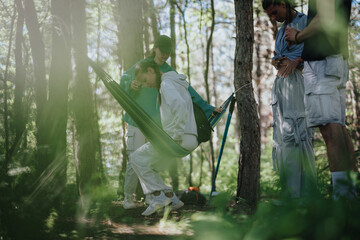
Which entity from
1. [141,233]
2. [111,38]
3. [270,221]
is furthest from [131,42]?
[111,38]

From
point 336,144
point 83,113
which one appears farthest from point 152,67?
point 336,144

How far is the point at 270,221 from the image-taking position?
3.84 feet

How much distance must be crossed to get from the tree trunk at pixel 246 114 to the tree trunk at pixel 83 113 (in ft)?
4.97

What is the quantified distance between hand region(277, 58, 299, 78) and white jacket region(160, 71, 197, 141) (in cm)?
81

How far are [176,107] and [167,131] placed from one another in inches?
9.2

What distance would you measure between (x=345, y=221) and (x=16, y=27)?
3462 millimetres

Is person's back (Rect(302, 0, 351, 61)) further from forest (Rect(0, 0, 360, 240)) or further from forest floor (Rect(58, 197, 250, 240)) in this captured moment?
forest floor (Rect(58, 197, 250, 240))

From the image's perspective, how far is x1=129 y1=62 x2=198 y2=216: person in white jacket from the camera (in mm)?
3006

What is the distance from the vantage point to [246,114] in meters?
3.82

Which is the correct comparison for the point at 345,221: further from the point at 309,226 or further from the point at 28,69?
the point at 28,69

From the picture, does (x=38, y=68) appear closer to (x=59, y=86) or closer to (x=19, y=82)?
(x=59, y=86)

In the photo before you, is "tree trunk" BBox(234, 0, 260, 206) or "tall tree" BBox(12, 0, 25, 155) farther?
"tree trunk" BBox(234, 0, 260, 206)

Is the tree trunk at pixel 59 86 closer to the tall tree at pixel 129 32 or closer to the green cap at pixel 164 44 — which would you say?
the tall tree at pixel 129 32

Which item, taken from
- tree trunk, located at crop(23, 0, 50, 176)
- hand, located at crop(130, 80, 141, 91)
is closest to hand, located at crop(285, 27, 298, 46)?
hand, located at crop(130, 80, 141, 91)
